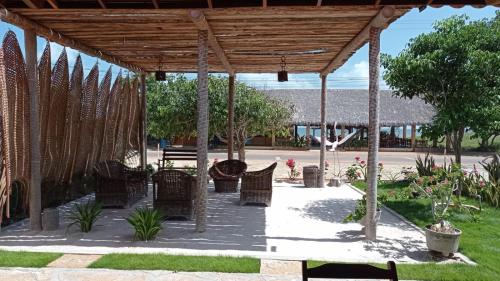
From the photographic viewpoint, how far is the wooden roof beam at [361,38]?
4848 mm

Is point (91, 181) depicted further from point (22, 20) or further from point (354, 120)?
point (354, 120)

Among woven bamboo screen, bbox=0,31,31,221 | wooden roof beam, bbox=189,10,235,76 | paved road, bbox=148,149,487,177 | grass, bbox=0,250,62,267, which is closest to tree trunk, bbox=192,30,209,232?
wooden roof beam, bbox=189,10,235,76

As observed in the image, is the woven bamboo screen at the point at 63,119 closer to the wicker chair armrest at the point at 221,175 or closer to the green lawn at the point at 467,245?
the wicker chair armrest at the point at 221,175

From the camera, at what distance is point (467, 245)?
519 cm

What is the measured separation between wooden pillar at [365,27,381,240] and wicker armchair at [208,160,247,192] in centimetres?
392

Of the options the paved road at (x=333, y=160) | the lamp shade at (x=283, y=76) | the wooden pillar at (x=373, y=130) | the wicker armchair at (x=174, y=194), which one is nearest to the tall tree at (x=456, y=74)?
the lamp shade at (x=283, y=76)

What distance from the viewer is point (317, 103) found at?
33.5 metres

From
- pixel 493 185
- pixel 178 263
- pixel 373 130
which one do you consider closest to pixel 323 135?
pixel 493 185

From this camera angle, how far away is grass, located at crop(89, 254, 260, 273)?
418 centimetres

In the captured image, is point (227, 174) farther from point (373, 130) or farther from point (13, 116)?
point (13, 116)

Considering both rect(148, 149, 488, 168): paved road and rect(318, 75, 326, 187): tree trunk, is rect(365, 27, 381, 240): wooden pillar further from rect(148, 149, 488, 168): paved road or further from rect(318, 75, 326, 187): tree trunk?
rect(148, 149, 488, 168): paved road

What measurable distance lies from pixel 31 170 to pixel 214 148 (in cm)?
2595

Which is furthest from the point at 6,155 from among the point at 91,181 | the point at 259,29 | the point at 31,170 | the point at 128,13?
the point at 259,29

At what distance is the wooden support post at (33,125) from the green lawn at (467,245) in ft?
16.6
